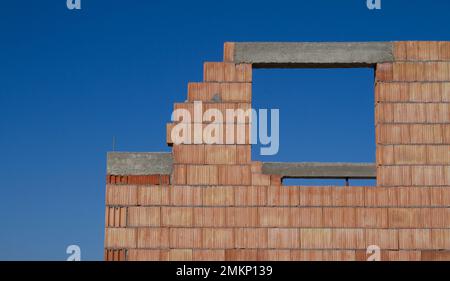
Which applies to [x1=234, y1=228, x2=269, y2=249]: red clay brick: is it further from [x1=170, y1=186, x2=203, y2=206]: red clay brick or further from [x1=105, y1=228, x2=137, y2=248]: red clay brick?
[x1=105, y1=228, x2=137, y2=248]: red clay brick

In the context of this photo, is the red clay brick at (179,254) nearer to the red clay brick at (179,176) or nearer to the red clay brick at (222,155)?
the red clay brick at (179,176)

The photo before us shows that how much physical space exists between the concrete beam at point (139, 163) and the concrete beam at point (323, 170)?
4.19 meters

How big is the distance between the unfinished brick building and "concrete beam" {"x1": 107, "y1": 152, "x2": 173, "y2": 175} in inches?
1.7

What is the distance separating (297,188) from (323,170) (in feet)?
4.54

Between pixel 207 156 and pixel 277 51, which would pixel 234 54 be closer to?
pixel 277 51

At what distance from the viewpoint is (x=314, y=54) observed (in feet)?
106

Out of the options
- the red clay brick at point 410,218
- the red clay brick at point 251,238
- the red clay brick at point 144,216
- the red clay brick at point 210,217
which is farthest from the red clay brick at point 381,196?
the red clay brick at point 144,216

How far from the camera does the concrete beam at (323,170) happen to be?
1249 inches

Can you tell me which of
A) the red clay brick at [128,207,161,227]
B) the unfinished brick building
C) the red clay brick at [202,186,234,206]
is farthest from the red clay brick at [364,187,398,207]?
the red clay brick at [128,207,161,227]

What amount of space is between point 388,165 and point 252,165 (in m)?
5.65
